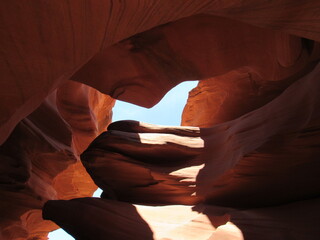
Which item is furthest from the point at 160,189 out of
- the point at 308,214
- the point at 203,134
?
the point at 308,214

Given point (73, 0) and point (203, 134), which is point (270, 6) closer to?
point (73, 0)

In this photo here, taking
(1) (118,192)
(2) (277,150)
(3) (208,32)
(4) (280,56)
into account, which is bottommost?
(1) (118,192)

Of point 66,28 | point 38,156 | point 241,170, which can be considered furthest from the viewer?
point 38,156

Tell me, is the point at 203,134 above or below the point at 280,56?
below

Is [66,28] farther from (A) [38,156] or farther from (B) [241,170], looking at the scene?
(A) [38,156]

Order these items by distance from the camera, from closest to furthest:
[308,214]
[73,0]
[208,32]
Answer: [73,0]
[308,214]
[208,32]

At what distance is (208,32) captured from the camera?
181 inches

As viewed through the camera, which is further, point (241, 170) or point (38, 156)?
point (38, 156)

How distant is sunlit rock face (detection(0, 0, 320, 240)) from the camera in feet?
7.77

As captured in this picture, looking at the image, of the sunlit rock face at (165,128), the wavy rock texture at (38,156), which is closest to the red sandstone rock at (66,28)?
the sunlit rock face at (165,128)

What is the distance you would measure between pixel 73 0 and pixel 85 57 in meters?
0.61

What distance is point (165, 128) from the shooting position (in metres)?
6.11

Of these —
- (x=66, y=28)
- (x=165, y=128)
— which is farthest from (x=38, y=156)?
(x=66, y=28)

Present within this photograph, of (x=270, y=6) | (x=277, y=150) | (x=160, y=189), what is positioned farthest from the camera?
(x=160, y=189)
